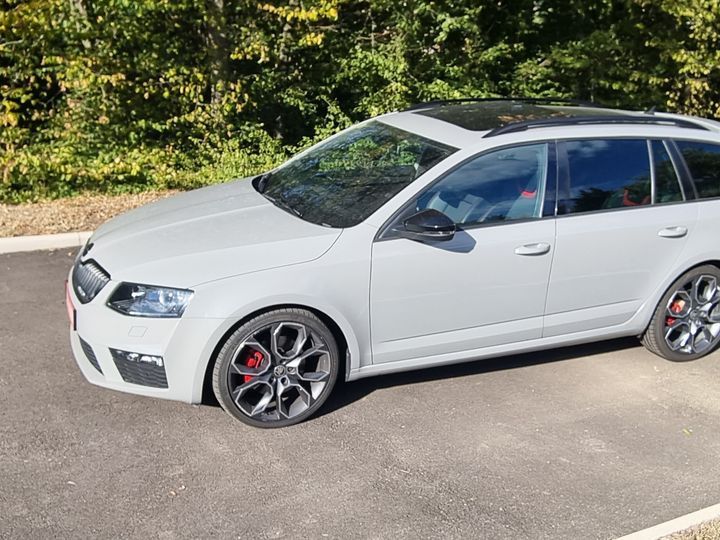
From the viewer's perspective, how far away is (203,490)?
380 centimetres

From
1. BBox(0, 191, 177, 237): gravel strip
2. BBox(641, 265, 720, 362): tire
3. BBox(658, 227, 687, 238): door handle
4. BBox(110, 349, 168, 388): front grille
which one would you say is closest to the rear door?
BBox(658, 227, 687, 238): door handle

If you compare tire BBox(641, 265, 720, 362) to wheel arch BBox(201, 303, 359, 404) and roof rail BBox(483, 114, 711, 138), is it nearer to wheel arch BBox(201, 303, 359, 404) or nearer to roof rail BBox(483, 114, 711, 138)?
roof rail BBox(483, 114, 711, 138)

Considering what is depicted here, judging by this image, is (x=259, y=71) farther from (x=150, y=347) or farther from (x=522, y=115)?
(x=150, y=347)

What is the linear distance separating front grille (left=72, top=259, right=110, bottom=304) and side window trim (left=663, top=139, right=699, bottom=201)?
3719 millimetres

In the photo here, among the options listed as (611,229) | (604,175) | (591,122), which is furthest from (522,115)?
(611,229)

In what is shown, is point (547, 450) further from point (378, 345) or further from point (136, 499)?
point (136, 499)

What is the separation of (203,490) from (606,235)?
287cm

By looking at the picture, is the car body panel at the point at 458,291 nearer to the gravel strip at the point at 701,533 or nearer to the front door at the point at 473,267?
the front door at the point at 473,267

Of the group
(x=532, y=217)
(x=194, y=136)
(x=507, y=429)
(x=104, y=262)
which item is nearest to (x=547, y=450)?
(x=507, y=429)

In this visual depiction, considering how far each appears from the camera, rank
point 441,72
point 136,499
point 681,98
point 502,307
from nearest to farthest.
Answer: point 136,499
point 502,307
point 441,72
point 681,98

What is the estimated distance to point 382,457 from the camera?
4156 millimetres

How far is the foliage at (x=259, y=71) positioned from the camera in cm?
948

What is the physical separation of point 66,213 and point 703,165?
6350 mm

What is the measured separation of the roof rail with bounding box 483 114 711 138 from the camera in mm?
4836
